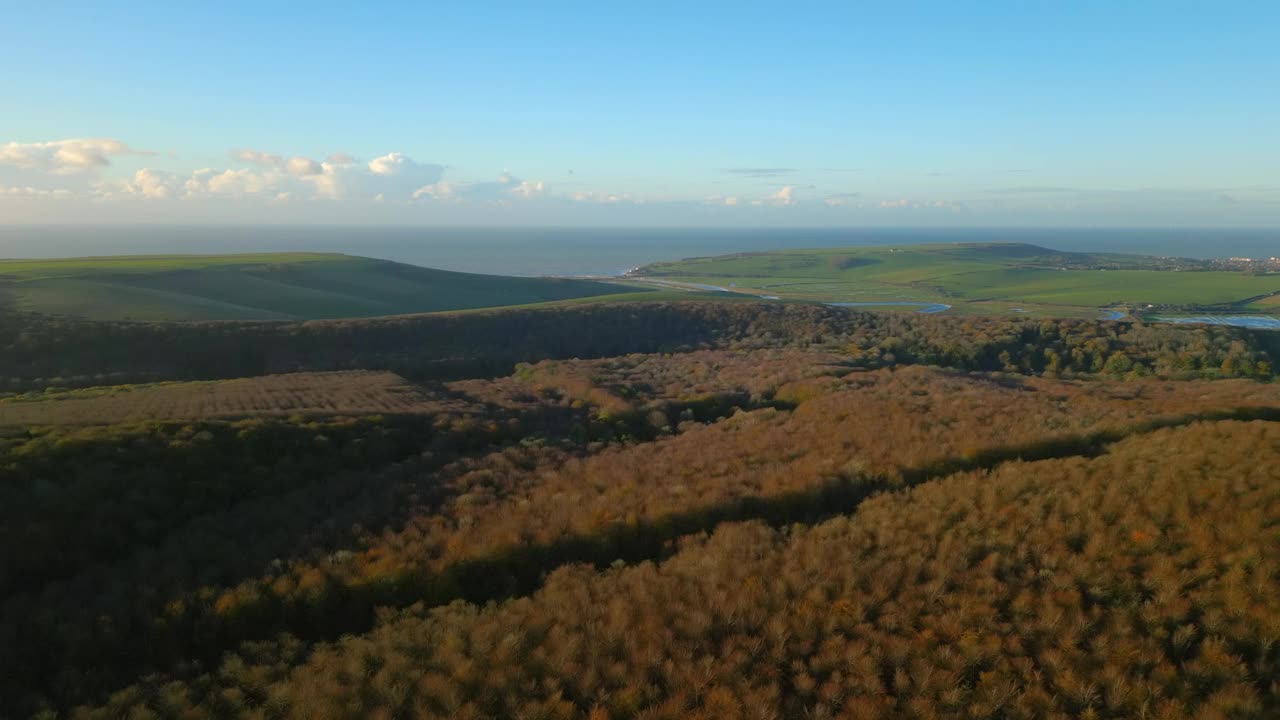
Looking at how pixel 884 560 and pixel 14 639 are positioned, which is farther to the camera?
pixel 884 560

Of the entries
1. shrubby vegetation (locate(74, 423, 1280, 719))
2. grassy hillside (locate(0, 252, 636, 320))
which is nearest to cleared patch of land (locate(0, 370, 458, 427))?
shrubby vegetation (locate(74, 423, 1280, 719))

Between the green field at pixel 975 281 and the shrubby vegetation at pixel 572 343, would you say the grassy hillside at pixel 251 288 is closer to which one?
the shrubby vegetation at pixel 572 343

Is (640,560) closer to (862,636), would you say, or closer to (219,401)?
(862,636)

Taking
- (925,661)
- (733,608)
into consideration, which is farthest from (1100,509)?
(733,608)

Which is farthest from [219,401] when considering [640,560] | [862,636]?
[862,636]

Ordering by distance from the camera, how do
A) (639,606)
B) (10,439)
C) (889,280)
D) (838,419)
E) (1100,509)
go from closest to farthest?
(639,606), (1100,509), (10,439), (838,419), (889,280)

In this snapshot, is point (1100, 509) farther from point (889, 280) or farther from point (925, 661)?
point (889, 280)

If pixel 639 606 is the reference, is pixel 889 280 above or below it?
above
